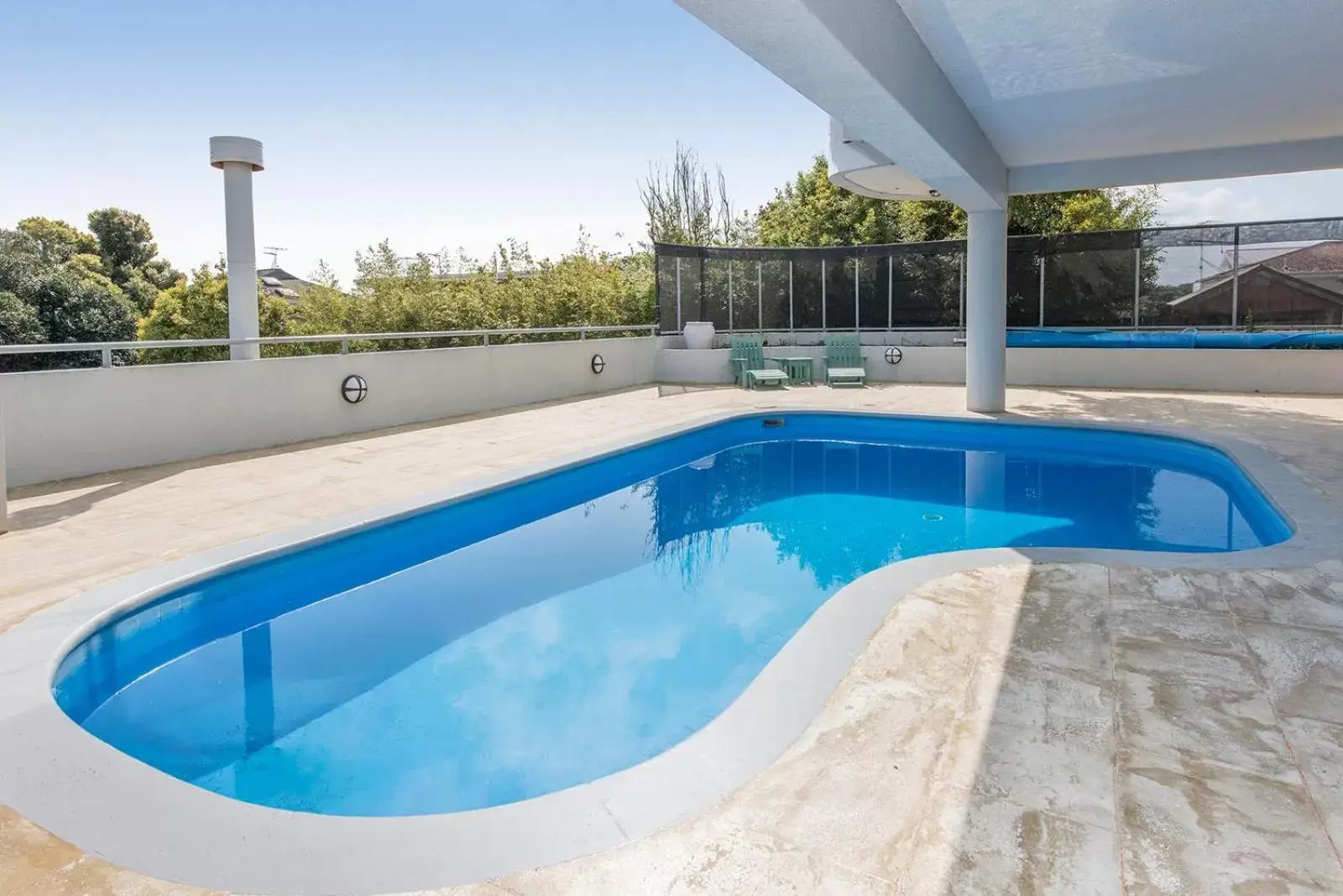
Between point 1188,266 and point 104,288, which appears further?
point 104,288

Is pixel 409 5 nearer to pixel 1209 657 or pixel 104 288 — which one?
pixel 1209 657

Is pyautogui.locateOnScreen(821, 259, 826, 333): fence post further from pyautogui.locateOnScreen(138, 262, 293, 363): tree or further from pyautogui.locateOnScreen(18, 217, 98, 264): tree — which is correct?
pyautogui.locateOnScreen(18, 217, 98, 264): tree

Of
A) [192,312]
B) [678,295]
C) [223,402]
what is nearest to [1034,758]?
[223,402]

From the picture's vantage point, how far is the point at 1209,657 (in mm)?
2826

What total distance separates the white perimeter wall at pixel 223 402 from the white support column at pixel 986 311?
5241mm

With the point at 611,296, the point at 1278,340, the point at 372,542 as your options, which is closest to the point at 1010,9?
the point at 372,542

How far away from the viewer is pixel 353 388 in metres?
8.45

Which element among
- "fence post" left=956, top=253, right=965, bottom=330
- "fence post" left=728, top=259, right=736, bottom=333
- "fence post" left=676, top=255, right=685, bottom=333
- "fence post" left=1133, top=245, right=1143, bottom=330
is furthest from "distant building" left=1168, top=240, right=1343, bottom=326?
"fence post" left=676, top=255, right=685, bottom=333

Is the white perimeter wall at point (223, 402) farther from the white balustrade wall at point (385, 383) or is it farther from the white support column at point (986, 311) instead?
the white support column at point (986, 311)

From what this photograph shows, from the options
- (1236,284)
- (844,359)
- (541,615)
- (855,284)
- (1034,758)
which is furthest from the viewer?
(855,284)

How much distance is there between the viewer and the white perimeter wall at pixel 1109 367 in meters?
10.6

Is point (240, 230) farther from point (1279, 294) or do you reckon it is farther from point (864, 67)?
point (1279, 294)

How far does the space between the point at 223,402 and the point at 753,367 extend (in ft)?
26.0

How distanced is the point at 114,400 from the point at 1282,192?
4318 centimetres
